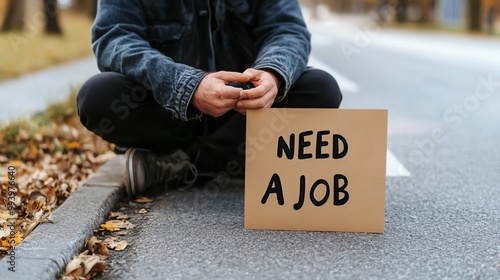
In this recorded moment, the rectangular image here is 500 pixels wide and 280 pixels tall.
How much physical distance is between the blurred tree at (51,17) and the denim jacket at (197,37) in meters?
9.63

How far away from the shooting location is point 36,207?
2.57 m

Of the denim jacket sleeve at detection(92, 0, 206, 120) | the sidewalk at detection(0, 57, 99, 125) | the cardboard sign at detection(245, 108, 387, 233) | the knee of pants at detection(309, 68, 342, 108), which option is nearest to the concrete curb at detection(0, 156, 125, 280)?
the denim jacket sleeve at detection(92, 0, 206, 120)

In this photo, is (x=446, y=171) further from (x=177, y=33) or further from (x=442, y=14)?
(x=442, y=14)

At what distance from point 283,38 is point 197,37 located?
14.1 inches

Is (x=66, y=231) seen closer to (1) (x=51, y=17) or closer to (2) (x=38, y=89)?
(2) (x=38, y=89)

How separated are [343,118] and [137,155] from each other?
0.91 meters

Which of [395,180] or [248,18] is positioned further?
[395,180]

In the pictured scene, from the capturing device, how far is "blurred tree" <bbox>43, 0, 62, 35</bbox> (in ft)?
40.0

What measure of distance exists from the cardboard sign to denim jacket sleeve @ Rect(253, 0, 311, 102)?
235 millimetres

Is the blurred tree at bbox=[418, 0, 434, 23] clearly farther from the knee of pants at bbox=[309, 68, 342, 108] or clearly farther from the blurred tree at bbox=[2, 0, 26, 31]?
the knee of pants at bbox=[309, 68, 342, 108]

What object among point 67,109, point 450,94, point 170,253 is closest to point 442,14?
point 450,94

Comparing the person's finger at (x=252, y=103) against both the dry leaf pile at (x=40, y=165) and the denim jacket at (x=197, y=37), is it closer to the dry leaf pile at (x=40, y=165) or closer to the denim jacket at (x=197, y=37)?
the denim jacket at (x=197, y=37)

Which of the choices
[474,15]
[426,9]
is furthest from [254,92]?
[426,9]

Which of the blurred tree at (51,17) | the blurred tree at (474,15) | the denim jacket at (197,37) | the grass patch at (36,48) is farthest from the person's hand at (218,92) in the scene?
the blurred tree at (474,15)
